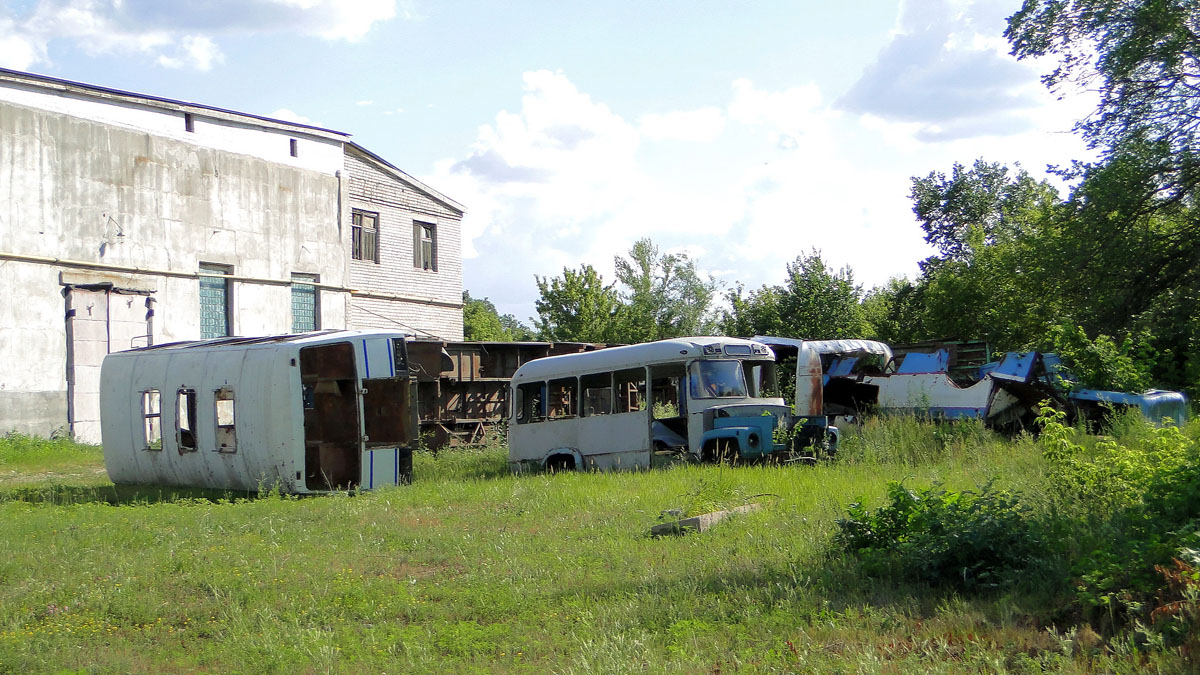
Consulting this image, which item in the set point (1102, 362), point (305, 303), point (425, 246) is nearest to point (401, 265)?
point (425, 246)

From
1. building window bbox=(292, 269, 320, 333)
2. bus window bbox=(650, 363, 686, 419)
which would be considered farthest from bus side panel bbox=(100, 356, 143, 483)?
building window bbox=(292, 269, 320, 333)

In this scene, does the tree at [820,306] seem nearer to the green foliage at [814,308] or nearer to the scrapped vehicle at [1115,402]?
the green foliage at [814,308]

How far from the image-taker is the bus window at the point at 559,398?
57.5ft

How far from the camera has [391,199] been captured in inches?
1294

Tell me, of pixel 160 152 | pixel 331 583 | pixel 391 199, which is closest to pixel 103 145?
pixel 160 152

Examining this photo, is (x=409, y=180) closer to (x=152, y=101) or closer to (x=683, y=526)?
(x=152, y=101)

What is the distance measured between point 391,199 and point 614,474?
20.7 metres

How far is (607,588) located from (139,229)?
2257 centimetres

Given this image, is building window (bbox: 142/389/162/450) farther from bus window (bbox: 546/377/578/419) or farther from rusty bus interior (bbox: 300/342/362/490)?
bus window (bbox: 546/377/578/419)

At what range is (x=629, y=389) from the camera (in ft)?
55.0

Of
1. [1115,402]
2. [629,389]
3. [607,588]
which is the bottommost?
[607,588]

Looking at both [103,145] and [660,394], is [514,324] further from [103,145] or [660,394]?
[660,394]

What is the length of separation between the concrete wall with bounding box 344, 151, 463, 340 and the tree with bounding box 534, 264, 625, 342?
16.0m

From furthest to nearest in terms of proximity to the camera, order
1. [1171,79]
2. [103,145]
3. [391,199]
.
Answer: [391,199] → [103,145] → [1171,79]
